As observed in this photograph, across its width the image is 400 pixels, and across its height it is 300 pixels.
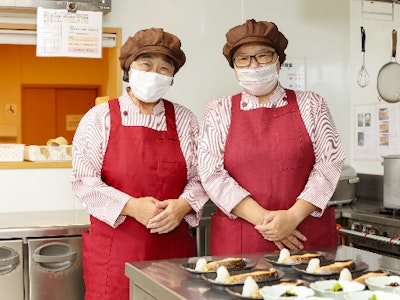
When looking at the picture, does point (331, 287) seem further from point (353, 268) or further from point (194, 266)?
point (194, 266)

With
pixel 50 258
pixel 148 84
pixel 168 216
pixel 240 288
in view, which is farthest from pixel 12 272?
pixel 240 288

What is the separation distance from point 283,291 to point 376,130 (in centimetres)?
245

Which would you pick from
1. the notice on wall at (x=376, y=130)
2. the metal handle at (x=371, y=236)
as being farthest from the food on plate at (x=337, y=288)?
the notice on wall at (x=376, y=130)

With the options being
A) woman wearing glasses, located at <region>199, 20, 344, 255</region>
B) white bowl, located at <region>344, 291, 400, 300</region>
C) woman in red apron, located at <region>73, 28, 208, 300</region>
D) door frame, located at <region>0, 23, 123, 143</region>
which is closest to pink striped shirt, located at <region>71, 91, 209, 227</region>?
woman in red apron, located at <region>73, 28, 208, 300</region>

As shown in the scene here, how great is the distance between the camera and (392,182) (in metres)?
3.04

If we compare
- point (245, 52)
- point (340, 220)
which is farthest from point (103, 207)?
point (340, 220)

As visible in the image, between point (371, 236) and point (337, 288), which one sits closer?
point (337, 288)

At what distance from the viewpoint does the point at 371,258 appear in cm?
187

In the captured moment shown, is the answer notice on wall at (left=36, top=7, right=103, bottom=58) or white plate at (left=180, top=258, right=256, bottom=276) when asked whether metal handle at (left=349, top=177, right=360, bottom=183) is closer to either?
notice on wall at (left=36, top=7, right=103, bottom=58)

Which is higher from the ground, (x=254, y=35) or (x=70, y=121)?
(x=254, y=35)

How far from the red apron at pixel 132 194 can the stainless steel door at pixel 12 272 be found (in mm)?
367

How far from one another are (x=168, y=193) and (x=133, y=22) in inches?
49.7

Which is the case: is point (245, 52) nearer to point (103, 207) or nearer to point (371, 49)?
point (103, 207)

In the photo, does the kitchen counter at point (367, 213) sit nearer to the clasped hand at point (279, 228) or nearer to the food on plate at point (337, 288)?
the clasped hand at point (279, 228)
